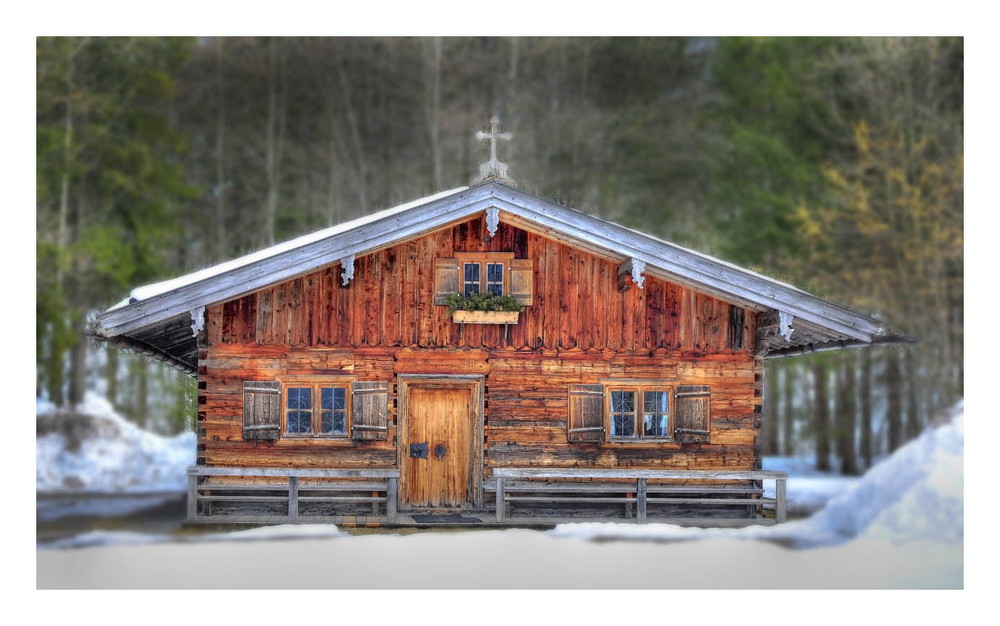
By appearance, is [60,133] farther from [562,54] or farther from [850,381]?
[850,381]

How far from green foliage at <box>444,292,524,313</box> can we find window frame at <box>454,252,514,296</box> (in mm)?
181

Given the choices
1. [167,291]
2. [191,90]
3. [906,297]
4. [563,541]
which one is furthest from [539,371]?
[191,90]

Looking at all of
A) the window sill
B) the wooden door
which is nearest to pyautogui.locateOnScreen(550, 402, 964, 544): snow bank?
the window sill

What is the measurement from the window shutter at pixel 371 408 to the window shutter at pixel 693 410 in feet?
13.9

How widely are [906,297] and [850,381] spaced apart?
23.6ft

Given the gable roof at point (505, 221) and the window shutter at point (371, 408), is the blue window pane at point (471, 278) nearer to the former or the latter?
the gable roof at point (505, 221)

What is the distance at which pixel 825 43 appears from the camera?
1056 inches

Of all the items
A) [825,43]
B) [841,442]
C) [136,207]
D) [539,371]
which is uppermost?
[825,43]

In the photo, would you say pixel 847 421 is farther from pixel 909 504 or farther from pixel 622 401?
pixel 622 401

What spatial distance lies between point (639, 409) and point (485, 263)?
3103 mm

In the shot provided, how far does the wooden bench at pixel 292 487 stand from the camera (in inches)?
620

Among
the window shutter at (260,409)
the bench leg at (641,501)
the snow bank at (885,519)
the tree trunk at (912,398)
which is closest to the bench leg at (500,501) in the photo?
the snow bank at (885,519)

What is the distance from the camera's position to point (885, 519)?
16938 mm

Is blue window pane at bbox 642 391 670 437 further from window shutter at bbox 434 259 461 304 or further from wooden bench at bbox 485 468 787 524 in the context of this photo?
window shutter at bbox 434 259 461 304
